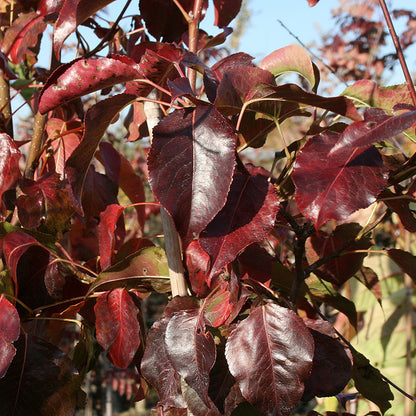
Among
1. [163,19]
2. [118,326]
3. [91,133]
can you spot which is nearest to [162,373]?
[118,326]

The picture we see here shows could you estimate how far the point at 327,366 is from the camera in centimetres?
62

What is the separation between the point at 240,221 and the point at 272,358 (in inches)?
6.7

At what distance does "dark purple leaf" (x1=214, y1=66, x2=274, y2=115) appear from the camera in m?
0.56

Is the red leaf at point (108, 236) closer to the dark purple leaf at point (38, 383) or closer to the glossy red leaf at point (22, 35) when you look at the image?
the dark purple leaf at point (38, 383)

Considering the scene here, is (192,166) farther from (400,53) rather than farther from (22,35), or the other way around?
(22,35)

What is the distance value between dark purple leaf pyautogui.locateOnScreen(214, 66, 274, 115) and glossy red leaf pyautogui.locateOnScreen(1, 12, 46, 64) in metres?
0.53

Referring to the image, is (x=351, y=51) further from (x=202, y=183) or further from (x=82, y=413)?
(x=82, y=413)

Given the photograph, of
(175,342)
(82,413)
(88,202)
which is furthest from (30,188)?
(82,413)

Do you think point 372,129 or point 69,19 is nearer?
point 372,129

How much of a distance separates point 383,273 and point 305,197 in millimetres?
1698

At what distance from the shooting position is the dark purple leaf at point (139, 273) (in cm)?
72

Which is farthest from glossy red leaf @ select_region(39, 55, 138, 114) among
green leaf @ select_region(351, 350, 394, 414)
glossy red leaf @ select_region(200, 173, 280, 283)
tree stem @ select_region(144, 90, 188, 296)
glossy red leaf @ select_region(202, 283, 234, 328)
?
green leaf @ select_region(351, 350, 394, 414)

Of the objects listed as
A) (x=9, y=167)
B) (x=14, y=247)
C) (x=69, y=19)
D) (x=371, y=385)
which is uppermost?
(x=69, y=19)

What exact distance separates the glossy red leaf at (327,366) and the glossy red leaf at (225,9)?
61 centimetres
